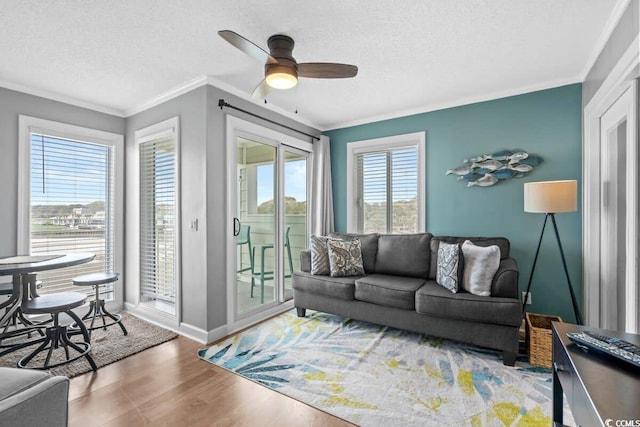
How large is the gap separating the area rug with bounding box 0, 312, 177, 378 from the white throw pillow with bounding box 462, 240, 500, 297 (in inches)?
116

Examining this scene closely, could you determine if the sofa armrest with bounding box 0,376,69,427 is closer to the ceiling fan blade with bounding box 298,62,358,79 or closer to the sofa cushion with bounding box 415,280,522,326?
the ceiling fan blade with bounding box 298,62,358,79

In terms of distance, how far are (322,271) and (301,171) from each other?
1.57 meters

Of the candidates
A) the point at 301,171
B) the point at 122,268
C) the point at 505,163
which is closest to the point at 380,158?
the point at 301,171

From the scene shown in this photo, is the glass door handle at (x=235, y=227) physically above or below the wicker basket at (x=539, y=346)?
above

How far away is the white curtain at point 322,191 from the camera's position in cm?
445

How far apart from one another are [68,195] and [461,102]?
4765 millimetres

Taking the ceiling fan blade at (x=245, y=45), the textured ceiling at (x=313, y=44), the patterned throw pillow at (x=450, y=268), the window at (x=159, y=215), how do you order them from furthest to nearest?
the window at (x=159, y=215)
the patterned throw pillow at (x=450, y=268)
the textured ceiling at (x=313, y=44)
the ceiling fan blade at (x=245, y=45)

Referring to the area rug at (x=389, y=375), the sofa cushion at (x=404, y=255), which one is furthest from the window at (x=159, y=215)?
the sofa cushion at (x=404, y=255)

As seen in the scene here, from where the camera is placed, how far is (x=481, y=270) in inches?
104

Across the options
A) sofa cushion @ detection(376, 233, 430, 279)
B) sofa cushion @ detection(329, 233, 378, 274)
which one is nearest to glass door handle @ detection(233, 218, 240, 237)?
sofa cushion @ detection(329, 233, 378, 274)

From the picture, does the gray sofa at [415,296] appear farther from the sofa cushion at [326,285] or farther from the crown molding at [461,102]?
the crown molding at [461,102]

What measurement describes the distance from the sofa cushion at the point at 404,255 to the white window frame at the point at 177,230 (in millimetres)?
2262

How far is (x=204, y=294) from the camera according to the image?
296cm

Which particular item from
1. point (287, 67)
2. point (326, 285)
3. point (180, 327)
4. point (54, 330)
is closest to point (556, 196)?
point (326, 285)
